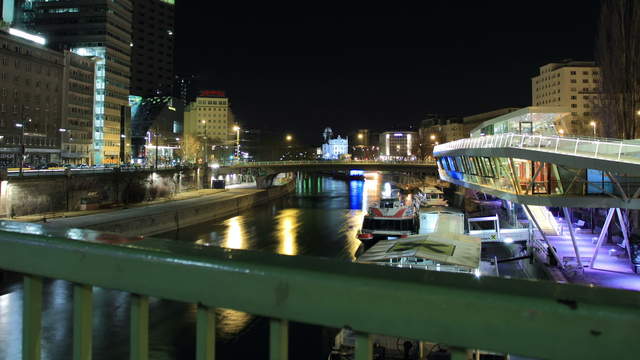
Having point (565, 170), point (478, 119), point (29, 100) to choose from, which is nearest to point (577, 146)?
point (565, 170)

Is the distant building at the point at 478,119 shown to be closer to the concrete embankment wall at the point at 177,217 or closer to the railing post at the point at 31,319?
the concrete embankment wall at the point at 177,217

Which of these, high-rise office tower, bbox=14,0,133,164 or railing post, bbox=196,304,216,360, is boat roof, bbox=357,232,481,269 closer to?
railing post, bbox=196,304,216,360

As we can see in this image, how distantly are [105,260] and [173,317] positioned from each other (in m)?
17.1

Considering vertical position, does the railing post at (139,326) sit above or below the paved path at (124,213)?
above

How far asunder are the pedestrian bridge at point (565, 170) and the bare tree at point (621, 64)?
54.0ft

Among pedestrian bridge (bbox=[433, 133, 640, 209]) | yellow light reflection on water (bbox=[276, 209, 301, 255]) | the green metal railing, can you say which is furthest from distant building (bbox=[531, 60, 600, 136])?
the green metal railing

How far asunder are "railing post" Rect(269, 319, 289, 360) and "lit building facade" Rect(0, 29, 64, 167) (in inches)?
2428

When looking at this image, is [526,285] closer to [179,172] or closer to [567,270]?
[567,270]

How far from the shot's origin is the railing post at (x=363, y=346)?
4.26ft

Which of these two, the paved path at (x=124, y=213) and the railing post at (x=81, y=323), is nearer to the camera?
the railing post at (x=81, y=323)

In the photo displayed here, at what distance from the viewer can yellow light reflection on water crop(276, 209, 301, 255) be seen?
1272 inches

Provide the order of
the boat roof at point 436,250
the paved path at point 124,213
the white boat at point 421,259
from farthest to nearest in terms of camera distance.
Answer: the paved path at point 124,213 → the boat roof at point 436,250 → the white boat at point 421,259

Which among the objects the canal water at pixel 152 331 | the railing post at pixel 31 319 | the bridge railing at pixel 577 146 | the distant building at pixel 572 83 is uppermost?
the distant building at pixel 572 83

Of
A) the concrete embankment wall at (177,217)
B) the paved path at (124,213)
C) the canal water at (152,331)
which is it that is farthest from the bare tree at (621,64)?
the paved path at (124,213)
